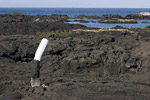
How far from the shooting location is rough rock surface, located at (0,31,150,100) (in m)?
7.46

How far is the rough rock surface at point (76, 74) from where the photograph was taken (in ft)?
24.5

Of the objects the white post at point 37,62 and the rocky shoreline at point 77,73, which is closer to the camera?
the rocky shoreline at point 77,73

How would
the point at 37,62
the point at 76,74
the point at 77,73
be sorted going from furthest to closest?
the point at 77,73
the point at 76,74
the point at 37,62

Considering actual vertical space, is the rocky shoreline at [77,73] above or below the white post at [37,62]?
below

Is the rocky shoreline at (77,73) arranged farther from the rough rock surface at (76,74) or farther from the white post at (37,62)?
the white post at (37,62)

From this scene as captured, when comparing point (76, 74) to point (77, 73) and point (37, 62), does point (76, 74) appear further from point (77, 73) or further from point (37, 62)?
point (37, 62)

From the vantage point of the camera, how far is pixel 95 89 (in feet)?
25.9

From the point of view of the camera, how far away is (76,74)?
433 inches

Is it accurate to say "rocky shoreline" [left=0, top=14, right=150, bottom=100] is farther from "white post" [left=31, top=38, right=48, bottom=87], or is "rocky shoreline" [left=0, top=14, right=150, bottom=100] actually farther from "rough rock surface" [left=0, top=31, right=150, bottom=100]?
"white post" [left=31, top=38, right=48, bottom=87]

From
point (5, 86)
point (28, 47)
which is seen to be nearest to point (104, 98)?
point (5, 86)

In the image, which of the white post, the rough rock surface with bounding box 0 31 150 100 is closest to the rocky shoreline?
the rough rock surface with bounding box 0 31 150 100

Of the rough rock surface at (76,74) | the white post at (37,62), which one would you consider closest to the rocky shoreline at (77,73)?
the rough rock surface at (76,74)

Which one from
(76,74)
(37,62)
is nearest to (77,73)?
(76,74)

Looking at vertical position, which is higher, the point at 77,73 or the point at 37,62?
the point at 37,62
